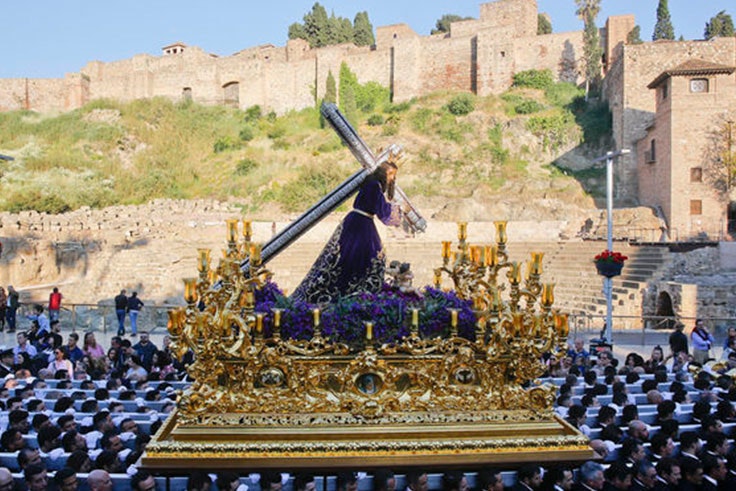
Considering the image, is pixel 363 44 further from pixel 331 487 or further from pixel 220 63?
pixel 331 487

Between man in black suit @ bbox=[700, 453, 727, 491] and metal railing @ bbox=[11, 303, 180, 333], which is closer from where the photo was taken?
man in black suit @ bbox=[700, 453, 727, 491]

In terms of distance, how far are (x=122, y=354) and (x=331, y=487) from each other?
21.3ft

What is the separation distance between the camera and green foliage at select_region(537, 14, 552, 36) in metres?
57.2

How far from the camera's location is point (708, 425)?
6094 mm

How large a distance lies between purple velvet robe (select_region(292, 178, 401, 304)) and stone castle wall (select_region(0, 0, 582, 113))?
44919mm

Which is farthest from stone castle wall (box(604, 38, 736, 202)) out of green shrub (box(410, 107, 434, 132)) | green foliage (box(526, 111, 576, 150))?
green shrub (box(410, 107, 434, 132))

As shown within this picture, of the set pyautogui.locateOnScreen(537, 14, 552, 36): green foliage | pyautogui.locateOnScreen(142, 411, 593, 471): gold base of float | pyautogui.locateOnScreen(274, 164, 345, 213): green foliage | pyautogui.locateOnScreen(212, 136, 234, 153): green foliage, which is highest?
→ pyautogui.locateOnScreen(537, 14, 552, 36): green foliage

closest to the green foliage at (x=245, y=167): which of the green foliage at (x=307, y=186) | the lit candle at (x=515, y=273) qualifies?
the green foliage at (x=307, y=186)

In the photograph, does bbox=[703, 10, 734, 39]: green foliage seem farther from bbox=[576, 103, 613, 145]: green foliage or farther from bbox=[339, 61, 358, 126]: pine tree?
bbox=[339, 61, 358, 126]: pine tree

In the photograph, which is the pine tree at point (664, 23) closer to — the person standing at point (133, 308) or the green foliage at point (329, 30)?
the green foliage at point (329, 30)

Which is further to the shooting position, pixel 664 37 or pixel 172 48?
pixel 172 48

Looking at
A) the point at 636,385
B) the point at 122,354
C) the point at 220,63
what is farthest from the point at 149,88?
the point at 636,385

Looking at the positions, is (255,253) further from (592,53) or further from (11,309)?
(592,53)

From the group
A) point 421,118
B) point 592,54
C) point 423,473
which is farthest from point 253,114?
point 423,473
